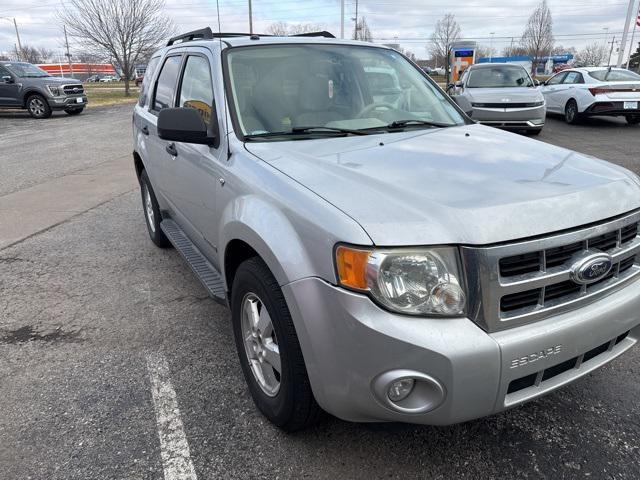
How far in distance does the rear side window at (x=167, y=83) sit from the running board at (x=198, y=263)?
1.00 m

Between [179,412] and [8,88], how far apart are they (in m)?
20.2

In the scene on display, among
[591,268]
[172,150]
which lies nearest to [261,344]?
[591,268]

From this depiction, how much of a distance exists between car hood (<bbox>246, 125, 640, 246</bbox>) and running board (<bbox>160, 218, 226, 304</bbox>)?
90 centimetres

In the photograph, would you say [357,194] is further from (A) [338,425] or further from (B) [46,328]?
(B) [46,328]

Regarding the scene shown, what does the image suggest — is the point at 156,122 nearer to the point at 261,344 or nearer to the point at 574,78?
the point at 261,344

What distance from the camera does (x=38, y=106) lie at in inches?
750

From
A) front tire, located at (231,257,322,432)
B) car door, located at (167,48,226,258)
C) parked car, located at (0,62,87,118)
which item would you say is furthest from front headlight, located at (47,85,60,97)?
front tire, located at (231,257,322,432)

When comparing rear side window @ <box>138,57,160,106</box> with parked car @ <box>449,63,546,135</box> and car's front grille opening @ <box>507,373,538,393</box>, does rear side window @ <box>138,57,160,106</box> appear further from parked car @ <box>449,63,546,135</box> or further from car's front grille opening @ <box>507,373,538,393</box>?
parked car @ <box>449,63,546,135</box>

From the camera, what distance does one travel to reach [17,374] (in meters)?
3.05

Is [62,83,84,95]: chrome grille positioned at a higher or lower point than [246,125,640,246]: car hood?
lower

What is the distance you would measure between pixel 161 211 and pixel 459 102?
9.19 feet

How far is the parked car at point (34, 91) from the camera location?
730 inches

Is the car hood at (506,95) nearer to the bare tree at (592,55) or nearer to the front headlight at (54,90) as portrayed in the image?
the front headlight at (54,90)

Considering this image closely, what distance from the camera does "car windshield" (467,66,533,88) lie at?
39.6ft
